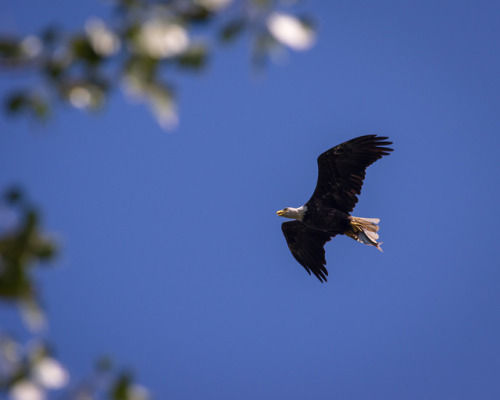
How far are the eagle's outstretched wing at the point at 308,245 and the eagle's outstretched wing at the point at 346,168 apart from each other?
1138 mm

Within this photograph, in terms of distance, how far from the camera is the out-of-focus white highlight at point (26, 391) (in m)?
2.08

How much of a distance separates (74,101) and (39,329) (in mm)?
940

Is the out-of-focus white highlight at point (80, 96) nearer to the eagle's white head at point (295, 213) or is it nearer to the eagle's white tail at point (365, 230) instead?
the eagle's white tail at point (365, 230)

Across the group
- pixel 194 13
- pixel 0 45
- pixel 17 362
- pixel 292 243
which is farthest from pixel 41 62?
pixel 292 243

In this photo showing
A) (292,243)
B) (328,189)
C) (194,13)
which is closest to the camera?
(194,13)

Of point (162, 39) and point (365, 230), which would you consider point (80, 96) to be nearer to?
point (162, 39)

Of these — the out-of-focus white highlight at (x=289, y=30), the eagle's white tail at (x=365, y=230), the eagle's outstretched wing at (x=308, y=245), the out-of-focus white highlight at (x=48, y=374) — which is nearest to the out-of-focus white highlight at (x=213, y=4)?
the out-of-focus white highlight at (x=289, y=30)

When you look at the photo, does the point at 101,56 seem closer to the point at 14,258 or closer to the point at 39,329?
the point at 14,258

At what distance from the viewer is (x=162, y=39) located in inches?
80.1

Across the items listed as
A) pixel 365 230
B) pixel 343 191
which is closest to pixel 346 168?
pixel 343 191

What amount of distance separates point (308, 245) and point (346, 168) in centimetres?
207

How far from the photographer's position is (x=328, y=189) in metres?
9.68

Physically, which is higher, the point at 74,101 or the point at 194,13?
the point at 194,13

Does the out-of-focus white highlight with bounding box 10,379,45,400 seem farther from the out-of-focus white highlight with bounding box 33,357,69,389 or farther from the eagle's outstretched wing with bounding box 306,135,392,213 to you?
the eagle's outstretched wing with bounding box 306,135,392,213
